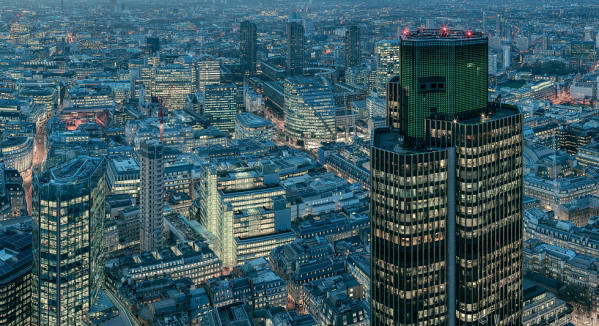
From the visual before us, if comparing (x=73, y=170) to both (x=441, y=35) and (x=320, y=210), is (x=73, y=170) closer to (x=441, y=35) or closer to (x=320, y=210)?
(x=320, y=210)

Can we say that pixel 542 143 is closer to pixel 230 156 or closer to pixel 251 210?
pixel 230 156

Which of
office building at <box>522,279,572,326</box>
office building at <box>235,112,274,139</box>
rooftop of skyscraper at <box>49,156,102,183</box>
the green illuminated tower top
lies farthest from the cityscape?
office building at <box>235,112,274,139</box>

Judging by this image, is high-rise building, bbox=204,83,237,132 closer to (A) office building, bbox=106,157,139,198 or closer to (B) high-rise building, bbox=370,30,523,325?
(A) office building, bbox=106,157,139,198

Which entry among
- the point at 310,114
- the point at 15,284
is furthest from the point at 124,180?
the point at 15,284

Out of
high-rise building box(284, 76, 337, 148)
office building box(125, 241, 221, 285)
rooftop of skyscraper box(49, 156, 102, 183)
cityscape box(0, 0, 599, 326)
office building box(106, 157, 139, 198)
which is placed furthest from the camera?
high-rise building box(284, 76, 337, 148)

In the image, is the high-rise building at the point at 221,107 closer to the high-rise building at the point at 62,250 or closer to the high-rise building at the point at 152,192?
the high-rise building at the point at 152,192

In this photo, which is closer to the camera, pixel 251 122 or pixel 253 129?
pixel 253 129
